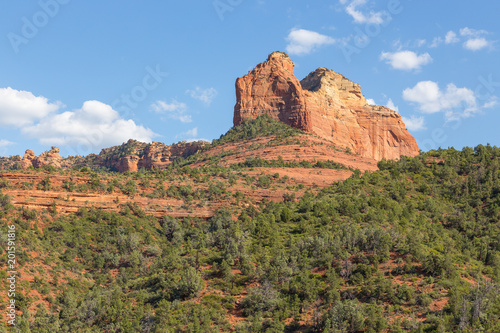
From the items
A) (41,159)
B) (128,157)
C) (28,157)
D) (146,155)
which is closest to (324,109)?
(146,155)

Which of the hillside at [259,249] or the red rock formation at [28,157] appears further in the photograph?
the red rock formation at [28,157]

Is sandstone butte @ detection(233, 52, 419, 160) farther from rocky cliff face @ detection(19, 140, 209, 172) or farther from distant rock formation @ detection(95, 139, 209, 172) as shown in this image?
distant rock formation @ detection(95, 139, 209, 172)

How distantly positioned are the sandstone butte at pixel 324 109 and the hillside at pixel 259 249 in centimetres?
3277

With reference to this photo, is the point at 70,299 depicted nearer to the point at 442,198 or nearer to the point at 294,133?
the point at 442,198

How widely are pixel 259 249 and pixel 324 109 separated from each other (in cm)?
7705

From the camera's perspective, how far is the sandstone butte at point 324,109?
116 meters

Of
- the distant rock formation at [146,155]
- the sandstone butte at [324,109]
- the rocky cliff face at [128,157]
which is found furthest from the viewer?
the distant rock formation at [146,155]

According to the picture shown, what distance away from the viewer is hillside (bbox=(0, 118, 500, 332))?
126ft

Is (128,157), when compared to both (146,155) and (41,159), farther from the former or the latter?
(41,159)

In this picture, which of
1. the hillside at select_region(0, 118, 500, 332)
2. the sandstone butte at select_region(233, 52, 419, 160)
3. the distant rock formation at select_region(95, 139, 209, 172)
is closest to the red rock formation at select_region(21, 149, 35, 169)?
the distant rock formation at select_region(95, 139, 209, 172)

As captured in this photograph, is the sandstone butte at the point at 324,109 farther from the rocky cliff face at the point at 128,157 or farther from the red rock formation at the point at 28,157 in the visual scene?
the red rock formation at the point at 28,157

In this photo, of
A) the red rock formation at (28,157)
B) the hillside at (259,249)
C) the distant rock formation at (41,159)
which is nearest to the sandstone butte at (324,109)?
the hillside at (259,249)

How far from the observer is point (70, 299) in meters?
45.2

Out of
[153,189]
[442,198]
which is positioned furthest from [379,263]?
[153,189]
